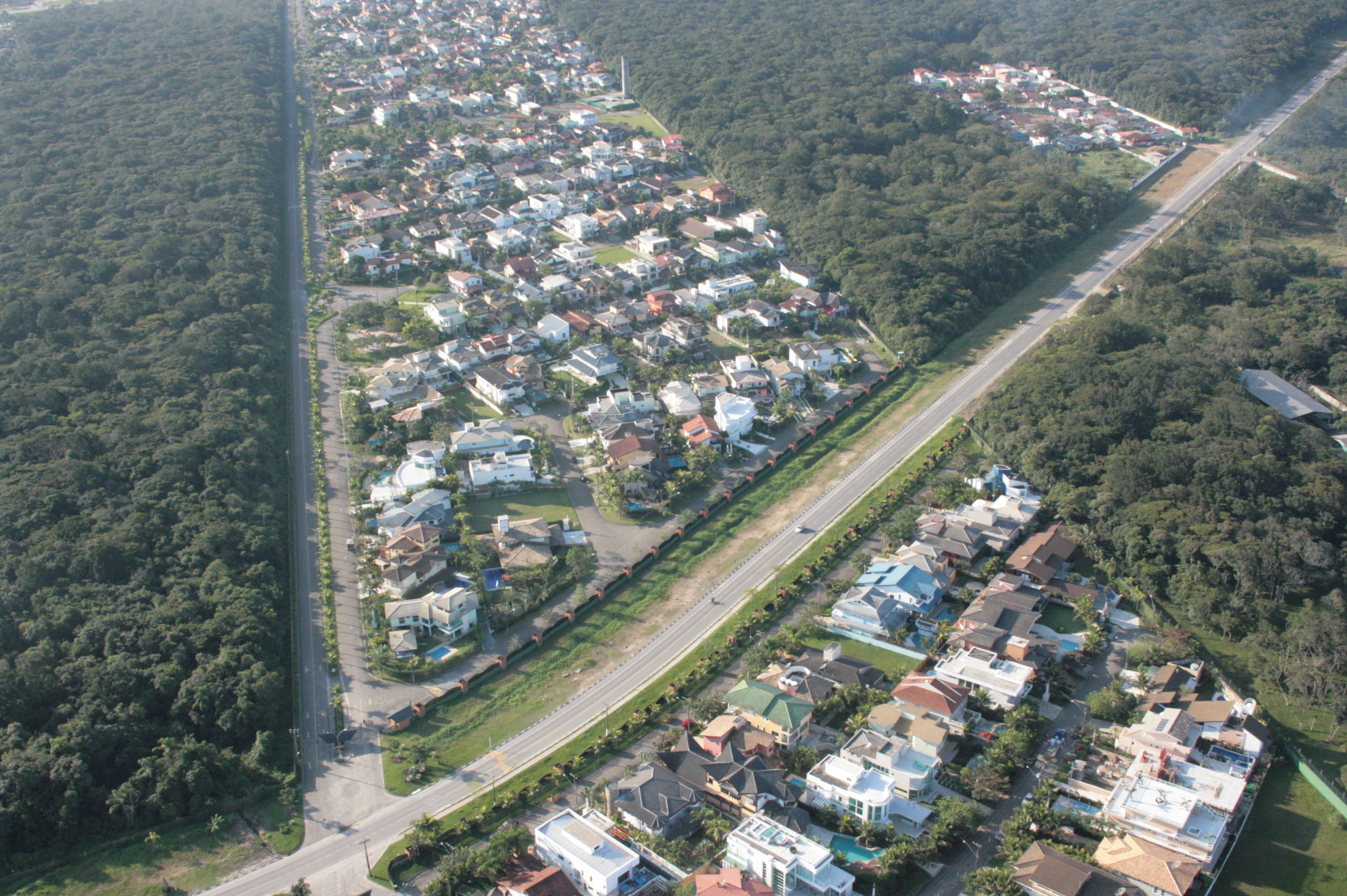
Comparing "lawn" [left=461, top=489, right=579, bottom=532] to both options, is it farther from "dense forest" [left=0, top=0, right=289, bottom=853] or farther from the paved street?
the paved street

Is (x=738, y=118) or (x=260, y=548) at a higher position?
(x=738, y=118)

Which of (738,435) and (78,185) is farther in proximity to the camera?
(78,185)

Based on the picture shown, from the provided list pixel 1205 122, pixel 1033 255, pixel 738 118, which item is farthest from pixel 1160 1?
pixel 1033 255

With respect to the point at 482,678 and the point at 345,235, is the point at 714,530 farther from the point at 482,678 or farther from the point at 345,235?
the point at 345,235

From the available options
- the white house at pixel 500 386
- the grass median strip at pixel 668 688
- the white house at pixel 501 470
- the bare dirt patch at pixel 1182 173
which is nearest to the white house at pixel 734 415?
the grass median strip at pixel 668 688

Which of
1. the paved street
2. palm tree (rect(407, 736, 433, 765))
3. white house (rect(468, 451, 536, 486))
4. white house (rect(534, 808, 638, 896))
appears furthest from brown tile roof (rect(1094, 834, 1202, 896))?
white house (rect(468, 451, 536, 486))

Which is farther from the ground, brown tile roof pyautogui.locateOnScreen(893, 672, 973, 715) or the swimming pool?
brown tile roof pyautogui.locateOnScreen(893, 672, 973, 715)
